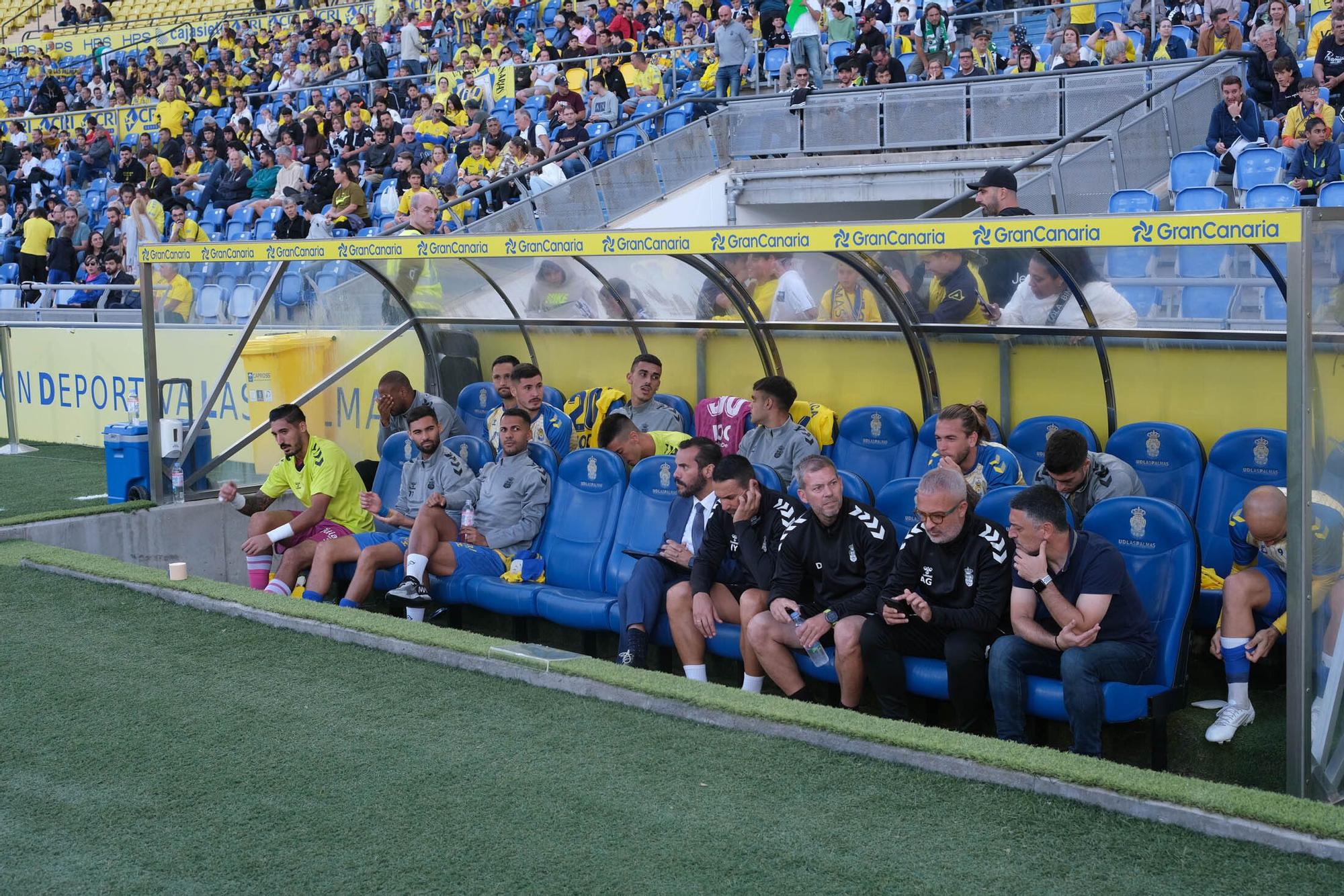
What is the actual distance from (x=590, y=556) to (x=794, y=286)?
6.59 feet

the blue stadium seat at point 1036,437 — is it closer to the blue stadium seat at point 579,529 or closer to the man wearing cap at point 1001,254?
the man wearing cap at point 1001,254

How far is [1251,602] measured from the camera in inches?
208

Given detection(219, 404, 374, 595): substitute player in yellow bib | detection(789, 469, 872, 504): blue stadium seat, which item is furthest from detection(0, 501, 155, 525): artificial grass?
detection(789, 469, 872, 504): blue stadium seat

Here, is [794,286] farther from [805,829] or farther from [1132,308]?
[805,829]

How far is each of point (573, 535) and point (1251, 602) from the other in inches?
138

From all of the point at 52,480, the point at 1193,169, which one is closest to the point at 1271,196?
the point at 1193,169

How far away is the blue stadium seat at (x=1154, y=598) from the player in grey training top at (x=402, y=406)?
478 cm

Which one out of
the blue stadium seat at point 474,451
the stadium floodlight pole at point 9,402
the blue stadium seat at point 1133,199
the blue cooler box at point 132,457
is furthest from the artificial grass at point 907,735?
the stadium floodlight pole at point 9,402

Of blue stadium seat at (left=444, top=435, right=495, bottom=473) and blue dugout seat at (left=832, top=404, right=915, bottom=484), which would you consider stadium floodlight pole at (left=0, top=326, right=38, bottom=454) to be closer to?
blue stadium seat at (left=444, top=435, right=495, bottom=473)

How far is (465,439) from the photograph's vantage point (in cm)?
834

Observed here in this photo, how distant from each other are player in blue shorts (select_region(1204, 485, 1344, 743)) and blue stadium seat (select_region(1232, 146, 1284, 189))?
5.45m

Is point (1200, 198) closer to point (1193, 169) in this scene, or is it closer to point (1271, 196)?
point (1271, 196)

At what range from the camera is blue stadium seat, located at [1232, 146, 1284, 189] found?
392 inches

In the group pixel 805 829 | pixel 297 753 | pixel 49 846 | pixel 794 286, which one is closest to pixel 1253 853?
pixel 805 829
